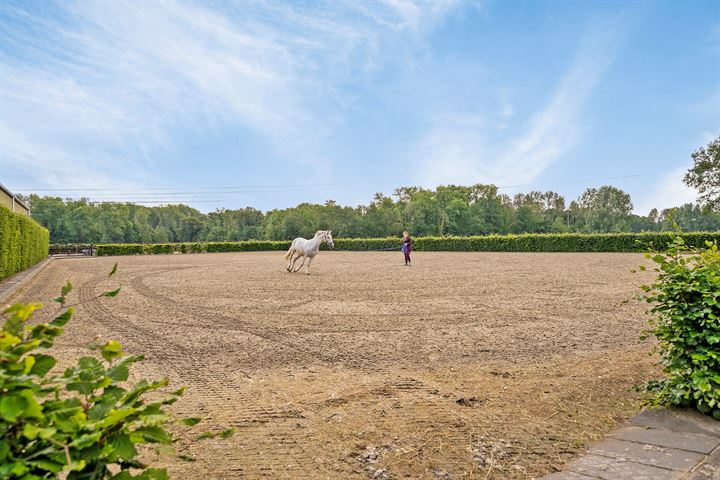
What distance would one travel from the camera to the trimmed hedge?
1135 inches

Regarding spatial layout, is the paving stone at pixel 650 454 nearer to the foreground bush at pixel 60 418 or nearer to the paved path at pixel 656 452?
the paved path at pixel 656 452

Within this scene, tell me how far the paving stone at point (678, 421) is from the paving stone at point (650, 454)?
40cm

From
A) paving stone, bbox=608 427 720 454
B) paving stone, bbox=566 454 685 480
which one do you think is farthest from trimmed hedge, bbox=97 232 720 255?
paving stone, bbox=566 454 685 480

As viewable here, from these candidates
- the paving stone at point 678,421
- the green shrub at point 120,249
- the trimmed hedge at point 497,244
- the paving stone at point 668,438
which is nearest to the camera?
the paving stone at point 668,438

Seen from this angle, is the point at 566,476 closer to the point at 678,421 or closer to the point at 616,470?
the point at 616,470

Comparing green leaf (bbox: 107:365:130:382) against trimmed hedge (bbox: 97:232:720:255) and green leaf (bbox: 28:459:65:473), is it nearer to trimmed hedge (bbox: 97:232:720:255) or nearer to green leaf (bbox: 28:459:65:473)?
green leaf (bbox: 28:459:65:473)

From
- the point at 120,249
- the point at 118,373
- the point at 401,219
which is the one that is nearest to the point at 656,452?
the point at 118,373

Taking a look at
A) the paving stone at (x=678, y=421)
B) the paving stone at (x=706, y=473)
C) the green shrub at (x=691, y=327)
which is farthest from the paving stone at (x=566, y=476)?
the green shrub at (x=691, y=327)

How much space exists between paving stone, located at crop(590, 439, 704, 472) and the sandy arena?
20 cm

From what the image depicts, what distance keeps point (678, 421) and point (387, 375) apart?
7.80 feet

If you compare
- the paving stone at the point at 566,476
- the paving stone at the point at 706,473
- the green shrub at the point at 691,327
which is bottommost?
the paving stone at the point at 566,476

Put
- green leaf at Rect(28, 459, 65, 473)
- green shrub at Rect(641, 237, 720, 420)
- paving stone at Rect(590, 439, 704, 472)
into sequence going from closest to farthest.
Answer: green leaf at Rect(28, 459, 65, 473) → paving stone at Rect(590, 439, 704, 472) → green shrub at Rect(641, 237, 720, 420)

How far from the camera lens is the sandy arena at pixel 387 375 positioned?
2.74m

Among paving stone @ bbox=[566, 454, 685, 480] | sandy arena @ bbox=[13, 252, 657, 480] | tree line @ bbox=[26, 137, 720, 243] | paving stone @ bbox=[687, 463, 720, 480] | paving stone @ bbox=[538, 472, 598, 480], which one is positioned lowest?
sandy arena @ bbox=[13, 252, 657, 480]
